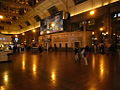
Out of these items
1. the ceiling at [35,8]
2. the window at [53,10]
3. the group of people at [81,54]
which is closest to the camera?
the group of people at [81,54]

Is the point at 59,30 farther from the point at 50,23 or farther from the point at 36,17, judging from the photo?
the point at 36,17

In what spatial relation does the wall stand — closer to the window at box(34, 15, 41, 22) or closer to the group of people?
the window at box(34, 15, 41, 22)

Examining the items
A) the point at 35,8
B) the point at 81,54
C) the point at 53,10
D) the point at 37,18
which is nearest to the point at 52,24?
the point at 53,10

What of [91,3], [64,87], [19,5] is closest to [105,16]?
[91,3]

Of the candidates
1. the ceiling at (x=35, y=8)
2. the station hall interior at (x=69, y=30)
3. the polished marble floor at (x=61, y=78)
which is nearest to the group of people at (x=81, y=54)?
the station hall interior at (x=69, y=30)

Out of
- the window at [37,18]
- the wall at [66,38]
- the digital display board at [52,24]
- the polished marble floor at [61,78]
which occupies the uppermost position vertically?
the window at [37,18]

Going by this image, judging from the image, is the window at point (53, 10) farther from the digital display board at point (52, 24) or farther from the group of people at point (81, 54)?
the group of people at point (81, 54)

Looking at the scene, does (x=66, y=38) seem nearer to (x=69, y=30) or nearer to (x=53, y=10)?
(x=69, y=30)

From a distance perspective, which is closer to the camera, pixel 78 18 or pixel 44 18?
pixel 78 18

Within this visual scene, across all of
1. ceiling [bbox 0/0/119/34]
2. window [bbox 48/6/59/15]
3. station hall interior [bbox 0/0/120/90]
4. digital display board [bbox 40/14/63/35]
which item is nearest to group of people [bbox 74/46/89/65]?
station hall interior [bbox 0/0/120/90]

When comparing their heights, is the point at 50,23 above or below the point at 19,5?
below

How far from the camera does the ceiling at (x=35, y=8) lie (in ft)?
54.6

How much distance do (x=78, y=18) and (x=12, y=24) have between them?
27.7 metres

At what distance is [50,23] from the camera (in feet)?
73.8
